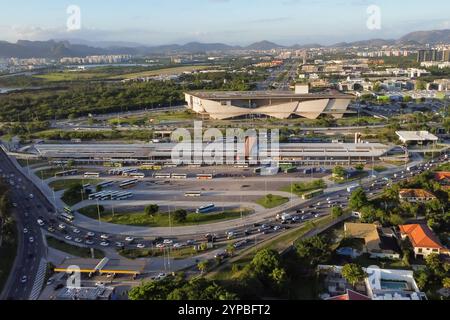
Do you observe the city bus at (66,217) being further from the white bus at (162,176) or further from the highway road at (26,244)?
the white bus at (162,176)

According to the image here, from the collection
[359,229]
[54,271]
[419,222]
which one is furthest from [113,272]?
[419,222]

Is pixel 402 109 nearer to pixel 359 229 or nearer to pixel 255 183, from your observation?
pixel 255 183

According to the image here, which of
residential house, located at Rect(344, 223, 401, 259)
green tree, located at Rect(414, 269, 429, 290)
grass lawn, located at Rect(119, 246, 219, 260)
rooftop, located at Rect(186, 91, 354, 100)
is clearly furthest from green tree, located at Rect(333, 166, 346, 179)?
rooftop, located at Rect(186, 91, 354, 100)

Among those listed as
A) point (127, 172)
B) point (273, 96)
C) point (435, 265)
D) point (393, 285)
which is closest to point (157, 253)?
point (393, 285)

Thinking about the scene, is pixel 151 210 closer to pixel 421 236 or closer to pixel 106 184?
pixel 106 184

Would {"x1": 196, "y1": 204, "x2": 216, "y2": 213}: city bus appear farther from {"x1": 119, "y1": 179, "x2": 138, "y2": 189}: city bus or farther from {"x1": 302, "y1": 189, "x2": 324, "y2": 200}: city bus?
{"x1": 119, "y1": 179, "x2": 138, "y2": 189}: city bus
